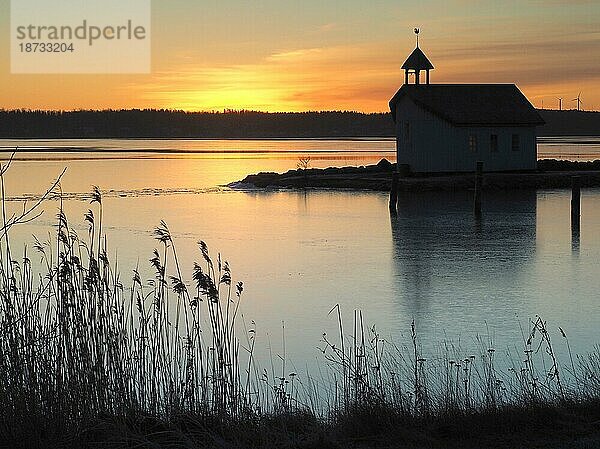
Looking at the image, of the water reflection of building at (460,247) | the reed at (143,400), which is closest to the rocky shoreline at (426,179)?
the water reflection of building at (460,247)

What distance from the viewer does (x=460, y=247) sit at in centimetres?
2020

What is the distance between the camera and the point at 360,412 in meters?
6.86

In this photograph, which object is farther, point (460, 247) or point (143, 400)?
point (460, 247)

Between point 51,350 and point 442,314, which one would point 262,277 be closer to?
point 442,314

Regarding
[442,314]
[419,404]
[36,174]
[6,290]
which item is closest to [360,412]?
[419,404]

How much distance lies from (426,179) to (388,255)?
20387 mm

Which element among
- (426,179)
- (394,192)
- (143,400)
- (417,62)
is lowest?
→ (143,400)

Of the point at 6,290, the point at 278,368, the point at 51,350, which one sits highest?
the point at 6,290

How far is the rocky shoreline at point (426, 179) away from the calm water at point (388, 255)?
181cm

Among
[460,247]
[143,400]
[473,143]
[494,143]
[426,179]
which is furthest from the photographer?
[494,143]

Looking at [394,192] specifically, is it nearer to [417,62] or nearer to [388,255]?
[388,255]

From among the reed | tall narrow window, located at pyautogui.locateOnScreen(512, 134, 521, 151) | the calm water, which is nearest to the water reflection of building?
the calm water

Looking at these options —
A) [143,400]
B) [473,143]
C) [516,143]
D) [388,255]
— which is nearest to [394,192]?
[388,255]

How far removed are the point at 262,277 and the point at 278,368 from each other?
6.82 m
